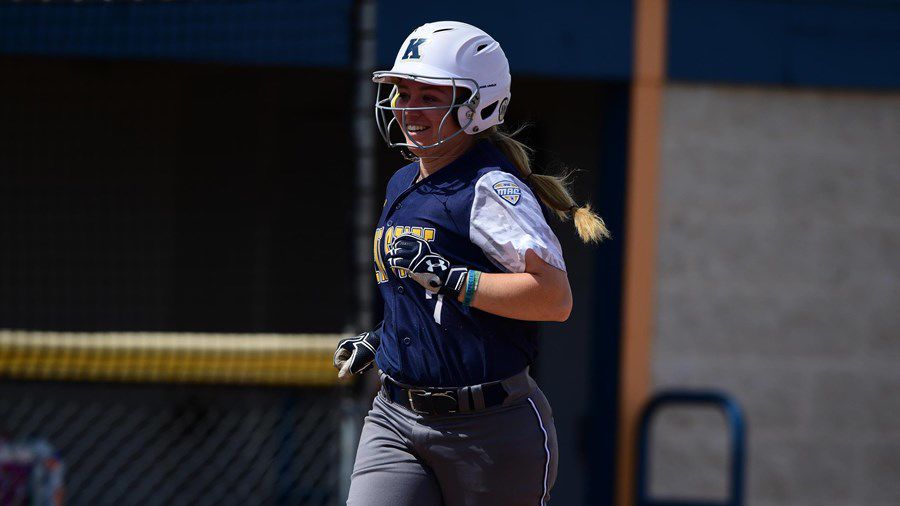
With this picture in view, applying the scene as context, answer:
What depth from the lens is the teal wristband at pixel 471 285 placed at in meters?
2.92

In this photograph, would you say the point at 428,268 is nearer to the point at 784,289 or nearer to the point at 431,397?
the point at 431,397

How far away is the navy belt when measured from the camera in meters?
3.00

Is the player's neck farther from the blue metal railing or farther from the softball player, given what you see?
the blue metal railing

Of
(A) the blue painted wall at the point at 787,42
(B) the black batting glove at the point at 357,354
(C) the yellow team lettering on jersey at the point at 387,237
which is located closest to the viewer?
(C) the yellow team lettering on jersey at the point at 387,237

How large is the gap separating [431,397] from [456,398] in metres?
0.06

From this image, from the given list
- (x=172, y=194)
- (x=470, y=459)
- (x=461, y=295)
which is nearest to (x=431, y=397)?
(x=470, y=459)

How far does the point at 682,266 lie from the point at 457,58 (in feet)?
12.7

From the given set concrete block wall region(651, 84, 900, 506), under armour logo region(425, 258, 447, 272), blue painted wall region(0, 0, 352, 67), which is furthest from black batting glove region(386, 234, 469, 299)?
concrete block wall region(651, 84, 900, 506)

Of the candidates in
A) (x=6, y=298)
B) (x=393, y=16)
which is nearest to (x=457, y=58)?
(x=393, y=16)

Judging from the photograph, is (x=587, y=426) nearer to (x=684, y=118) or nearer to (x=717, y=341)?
(x=717, y=341)

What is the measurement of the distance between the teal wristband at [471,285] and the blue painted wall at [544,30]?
11.8ft

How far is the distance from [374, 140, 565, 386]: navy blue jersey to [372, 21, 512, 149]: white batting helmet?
11 cm

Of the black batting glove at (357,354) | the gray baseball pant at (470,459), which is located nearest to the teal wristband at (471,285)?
the gray baseball pant at (470,459)

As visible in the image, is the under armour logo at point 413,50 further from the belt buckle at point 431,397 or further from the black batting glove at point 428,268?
the belt buckle at point 431,397
